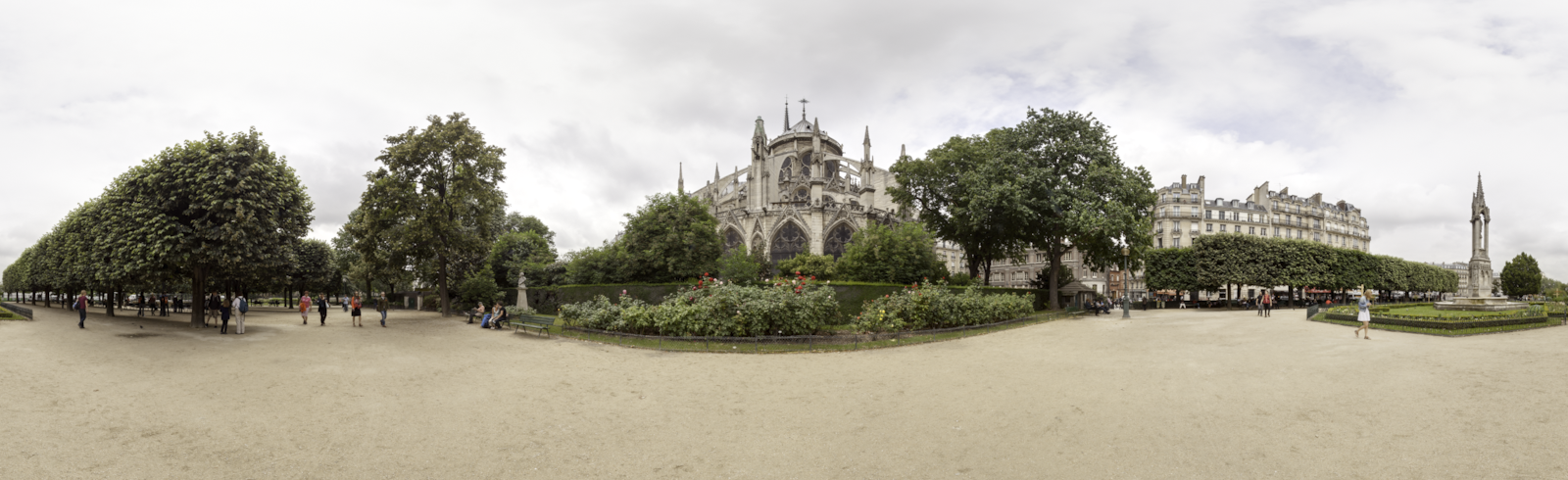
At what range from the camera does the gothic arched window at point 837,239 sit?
163ft

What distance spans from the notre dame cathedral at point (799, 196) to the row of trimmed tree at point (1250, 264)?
698 inches

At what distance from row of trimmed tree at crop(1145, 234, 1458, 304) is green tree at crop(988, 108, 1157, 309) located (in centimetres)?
1393

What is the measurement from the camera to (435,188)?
1037 inches

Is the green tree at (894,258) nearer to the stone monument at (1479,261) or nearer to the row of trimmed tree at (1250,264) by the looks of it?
the stone monument at (1479,261)

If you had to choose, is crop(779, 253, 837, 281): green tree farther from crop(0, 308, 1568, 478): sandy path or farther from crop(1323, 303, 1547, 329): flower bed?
crop(1323, 303, 1547, 329): flower bed

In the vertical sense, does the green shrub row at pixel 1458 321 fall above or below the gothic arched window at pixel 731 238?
below

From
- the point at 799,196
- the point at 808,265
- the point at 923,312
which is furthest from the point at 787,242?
the point at 923,312

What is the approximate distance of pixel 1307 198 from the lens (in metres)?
75.6

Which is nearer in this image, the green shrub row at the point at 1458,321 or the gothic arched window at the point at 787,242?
the green shrub row at the point at 1458,321

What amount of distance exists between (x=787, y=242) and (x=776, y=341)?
115ft

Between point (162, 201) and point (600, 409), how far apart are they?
18674 millimetres

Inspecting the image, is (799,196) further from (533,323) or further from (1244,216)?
(1244,216)

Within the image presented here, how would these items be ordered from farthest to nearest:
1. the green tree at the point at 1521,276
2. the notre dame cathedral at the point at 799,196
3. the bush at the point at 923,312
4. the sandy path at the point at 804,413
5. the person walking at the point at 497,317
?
the green tree at the point at 1521,276
the notre dame cathedral at the point at 799,196
the person walking at the point at 497,317
the bush at the point at 923,312
the sandy path at the point at 804,413

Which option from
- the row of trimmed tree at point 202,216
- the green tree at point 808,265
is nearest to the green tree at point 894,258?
the green tree at point 808,265
